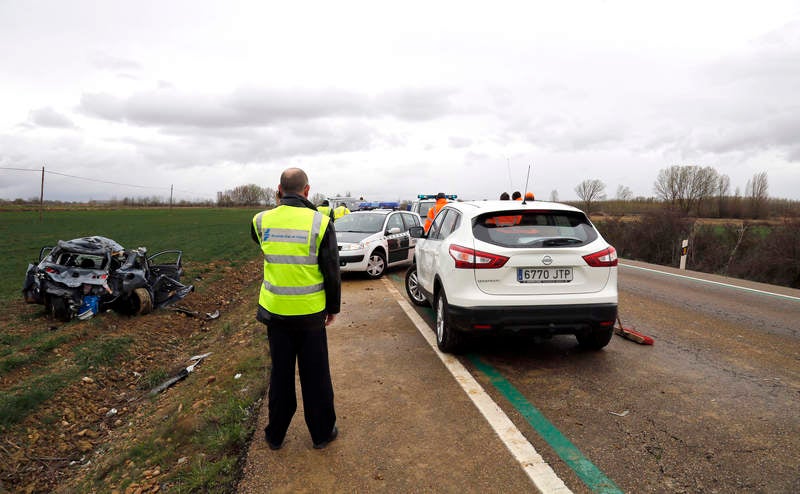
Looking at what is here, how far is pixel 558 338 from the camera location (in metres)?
6.17

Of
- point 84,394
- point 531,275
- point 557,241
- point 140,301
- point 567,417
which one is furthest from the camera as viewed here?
point 140,301

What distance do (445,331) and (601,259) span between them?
1766 millimetres

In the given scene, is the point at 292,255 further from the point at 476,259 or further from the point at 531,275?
the point at 531,275

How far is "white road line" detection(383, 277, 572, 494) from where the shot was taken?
9.58 feet

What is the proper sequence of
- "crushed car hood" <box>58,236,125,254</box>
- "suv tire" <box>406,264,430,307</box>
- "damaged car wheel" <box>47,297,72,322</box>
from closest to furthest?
1. "suv tire" <box>406,264,430,307</box>
2. "damaged car wheel" <box>47,297,72,322</box>
3. "crushed car hood" <box>58,236,125,254</box>

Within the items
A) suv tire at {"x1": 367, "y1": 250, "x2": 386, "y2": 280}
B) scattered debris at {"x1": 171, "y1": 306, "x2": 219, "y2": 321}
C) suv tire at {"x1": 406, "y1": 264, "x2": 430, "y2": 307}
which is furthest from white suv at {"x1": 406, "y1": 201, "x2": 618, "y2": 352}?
scattered debris at {"x1": 171, "y1": 306, "x2": 219, "y2": 321}

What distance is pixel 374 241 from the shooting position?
1109 cm

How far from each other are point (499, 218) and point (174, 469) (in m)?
3.65

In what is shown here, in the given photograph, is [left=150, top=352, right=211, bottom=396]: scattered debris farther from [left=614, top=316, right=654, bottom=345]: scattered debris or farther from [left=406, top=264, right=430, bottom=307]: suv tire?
[left=614, top=316, right=654, bottom=345]: scattered debris

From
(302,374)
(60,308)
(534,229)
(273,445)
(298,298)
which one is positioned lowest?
(60,308)

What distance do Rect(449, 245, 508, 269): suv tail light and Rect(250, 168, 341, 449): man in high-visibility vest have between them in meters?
1.83

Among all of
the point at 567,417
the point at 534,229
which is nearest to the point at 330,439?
the point at 567,417

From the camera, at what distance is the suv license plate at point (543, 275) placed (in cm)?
472

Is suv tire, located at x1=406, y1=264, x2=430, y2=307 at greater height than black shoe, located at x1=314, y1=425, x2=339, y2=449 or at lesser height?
greater
